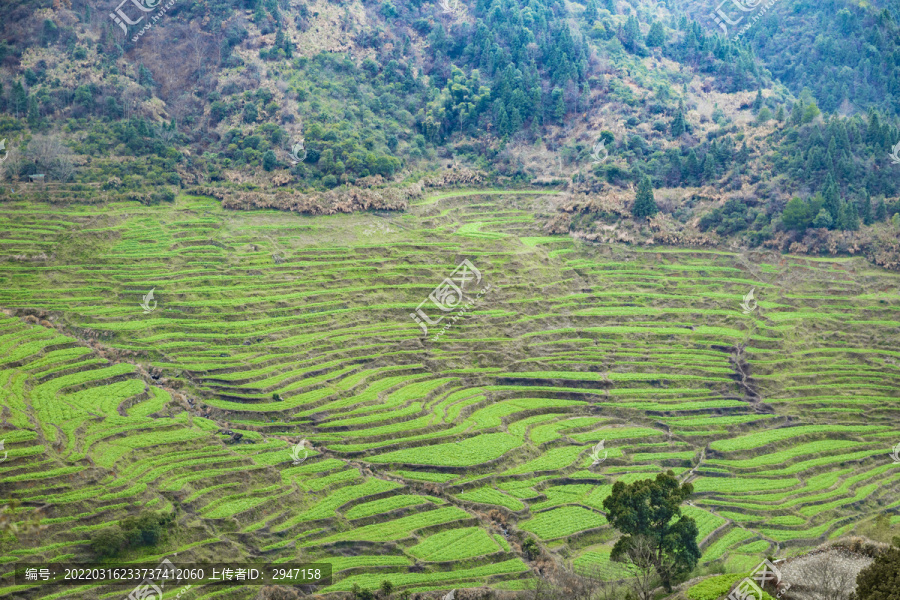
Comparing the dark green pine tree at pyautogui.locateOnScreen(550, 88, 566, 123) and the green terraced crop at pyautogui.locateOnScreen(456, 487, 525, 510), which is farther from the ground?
the dark green pine tree at pyautogui.locateOnScreen(550, 88, 566, 123)

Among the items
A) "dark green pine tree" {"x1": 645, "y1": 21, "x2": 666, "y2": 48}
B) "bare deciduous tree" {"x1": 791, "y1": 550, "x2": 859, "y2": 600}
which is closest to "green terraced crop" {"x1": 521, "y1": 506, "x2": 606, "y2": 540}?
"bare deciduous tree" {"x1": 791, "y1": 550, "x2": 859, "y2": 600}

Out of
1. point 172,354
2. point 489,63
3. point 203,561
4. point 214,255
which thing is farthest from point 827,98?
point 203,561

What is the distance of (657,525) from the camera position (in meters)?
26.9

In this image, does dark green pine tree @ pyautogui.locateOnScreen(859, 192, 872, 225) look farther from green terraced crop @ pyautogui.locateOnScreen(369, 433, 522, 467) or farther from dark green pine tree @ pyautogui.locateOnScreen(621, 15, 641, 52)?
green terraced crop @ pyautogui.locateOnScreen(369, 433, 522, 467)

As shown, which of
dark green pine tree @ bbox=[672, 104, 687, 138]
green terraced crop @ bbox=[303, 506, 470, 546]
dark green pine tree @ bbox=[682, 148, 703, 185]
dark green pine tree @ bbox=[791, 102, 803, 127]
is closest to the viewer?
green terraced crop @ bbox=[303, 506, 470, 546]

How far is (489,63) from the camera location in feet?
234

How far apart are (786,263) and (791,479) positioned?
18.1 m

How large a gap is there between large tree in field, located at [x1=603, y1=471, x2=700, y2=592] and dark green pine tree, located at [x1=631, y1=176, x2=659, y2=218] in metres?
29.6

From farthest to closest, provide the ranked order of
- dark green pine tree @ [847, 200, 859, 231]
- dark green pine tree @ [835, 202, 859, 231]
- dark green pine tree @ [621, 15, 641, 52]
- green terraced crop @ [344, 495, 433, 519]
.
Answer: dark green pine tree @ [621, 15, 641, 52] < dark green pine tree @ [847, 200, 859, 231] < dark green pine tree @ [835, 202, 859, 231] < green terraced crop @ [344, 495, 433, 519]

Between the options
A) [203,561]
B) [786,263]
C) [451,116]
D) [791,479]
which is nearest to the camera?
[203,561]

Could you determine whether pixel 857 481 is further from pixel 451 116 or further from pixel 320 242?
pixel 451 116

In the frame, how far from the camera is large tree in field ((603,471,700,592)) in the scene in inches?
1049

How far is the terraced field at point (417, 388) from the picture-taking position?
30.4m

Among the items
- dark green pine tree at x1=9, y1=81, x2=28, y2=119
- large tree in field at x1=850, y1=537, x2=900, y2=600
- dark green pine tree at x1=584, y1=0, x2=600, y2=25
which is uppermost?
dark green pine tree at x1=584, y1=0, x2=600, y2=25
